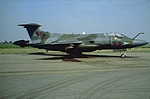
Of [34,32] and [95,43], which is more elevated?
[34,32]

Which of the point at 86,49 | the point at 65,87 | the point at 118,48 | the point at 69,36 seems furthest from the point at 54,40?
the point at 65,87

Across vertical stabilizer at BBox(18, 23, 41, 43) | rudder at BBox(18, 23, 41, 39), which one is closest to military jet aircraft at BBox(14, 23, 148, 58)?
vertical stabilizer at BBox(18, 23, 41, 43)

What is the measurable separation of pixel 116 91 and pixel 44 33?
17.3m

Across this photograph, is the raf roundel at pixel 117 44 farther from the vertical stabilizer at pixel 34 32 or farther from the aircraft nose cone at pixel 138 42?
the vertical stabilizer at pixel 34 32

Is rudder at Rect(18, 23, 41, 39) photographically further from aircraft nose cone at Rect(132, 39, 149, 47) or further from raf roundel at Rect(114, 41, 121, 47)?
aircraft nose cone at Rect(132, 39, 149, 47)

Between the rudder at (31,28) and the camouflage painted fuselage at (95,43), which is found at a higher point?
the rudder at (31,28)

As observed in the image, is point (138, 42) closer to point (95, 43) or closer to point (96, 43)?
point (96, 43)

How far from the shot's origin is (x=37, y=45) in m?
19.3

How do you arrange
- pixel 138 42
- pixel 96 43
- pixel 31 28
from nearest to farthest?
pixel 138 42 → pixel 96 43 → pixel 31 28

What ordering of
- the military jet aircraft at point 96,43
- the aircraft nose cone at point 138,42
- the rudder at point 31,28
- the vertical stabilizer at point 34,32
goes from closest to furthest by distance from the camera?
the aircraft nose cone at point 138,42 → the military jet aircraft at point 96,43 → the rudder at point 31,28 → the vertical stabilizer at point 34,32

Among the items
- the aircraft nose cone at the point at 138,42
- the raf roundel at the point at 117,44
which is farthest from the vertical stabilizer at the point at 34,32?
the aircraft nose cone at the point at 138,42

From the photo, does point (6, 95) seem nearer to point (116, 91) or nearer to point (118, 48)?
point (116, 91)

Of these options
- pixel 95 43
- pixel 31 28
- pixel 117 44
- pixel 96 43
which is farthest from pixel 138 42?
pixel 31 28

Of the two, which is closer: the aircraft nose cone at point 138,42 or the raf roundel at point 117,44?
the aircraft nose cone at point 138,42
